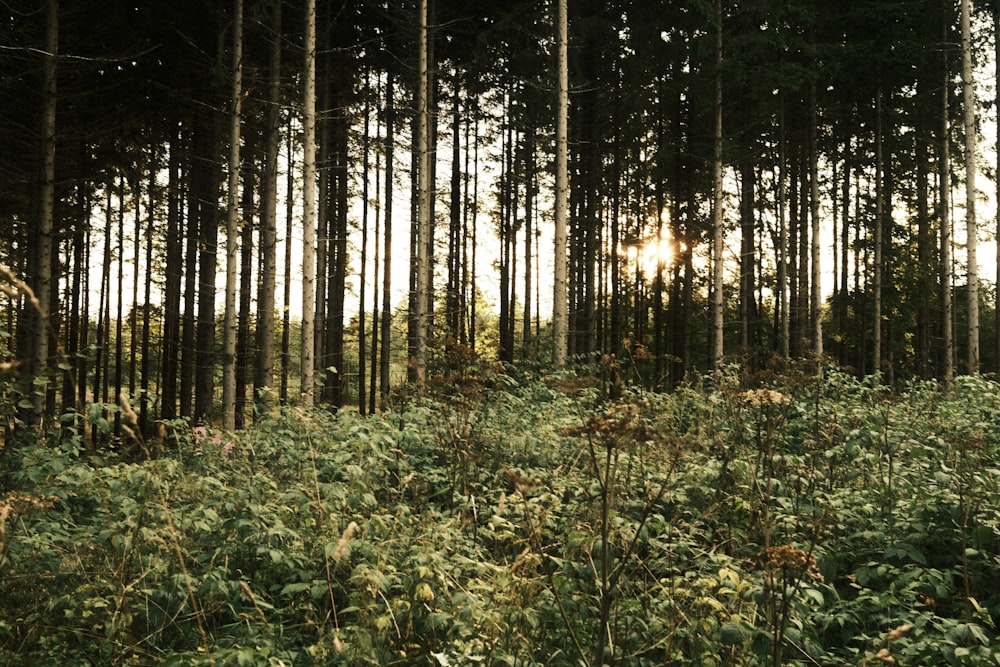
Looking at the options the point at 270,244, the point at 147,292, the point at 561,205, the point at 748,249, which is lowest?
the point at 147,292

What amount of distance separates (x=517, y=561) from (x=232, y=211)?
38.5ft

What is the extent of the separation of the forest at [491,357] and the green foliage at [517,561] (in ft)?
0.11

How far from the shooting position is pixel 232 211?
12391 mm

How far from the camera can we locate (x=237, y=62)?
1191 centimetres

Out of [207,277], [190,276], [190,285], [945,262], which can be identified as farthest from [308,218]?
[945,262]

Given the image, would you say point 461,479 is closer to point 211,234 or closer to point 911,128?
point 211,234

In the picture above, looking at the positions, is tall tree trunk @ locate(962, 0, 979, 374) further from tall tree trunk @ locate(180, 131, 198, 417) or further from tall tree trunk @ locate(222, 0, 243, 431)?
tall tree trunk @ locate(180, 131, 198, 417)

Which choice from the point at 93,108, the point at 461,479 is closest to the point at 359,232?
the point at 93,108

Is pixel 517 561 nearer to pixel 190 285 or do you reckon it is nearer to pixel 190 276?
pixel 190 285

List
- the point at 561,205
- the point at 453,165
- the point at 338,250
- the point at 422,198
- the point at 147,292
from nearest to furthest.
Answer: the point at 561,205, the point at 422,198, the point at 338,250, the point at 147,292, the point at 453,165

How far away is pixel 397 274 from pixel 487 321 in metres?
17.5

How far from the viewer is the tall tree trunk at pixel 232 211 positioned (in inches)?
472

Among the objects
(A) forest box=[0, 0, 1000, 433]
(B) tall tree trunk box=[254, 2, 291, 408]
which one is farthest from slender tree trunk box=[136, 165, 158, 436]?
(B) tall tree trunk box=[254, 2, 291, 408]

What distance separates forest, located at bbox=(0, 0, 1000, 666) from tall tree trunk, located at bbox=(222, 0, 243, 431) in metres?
0.11
